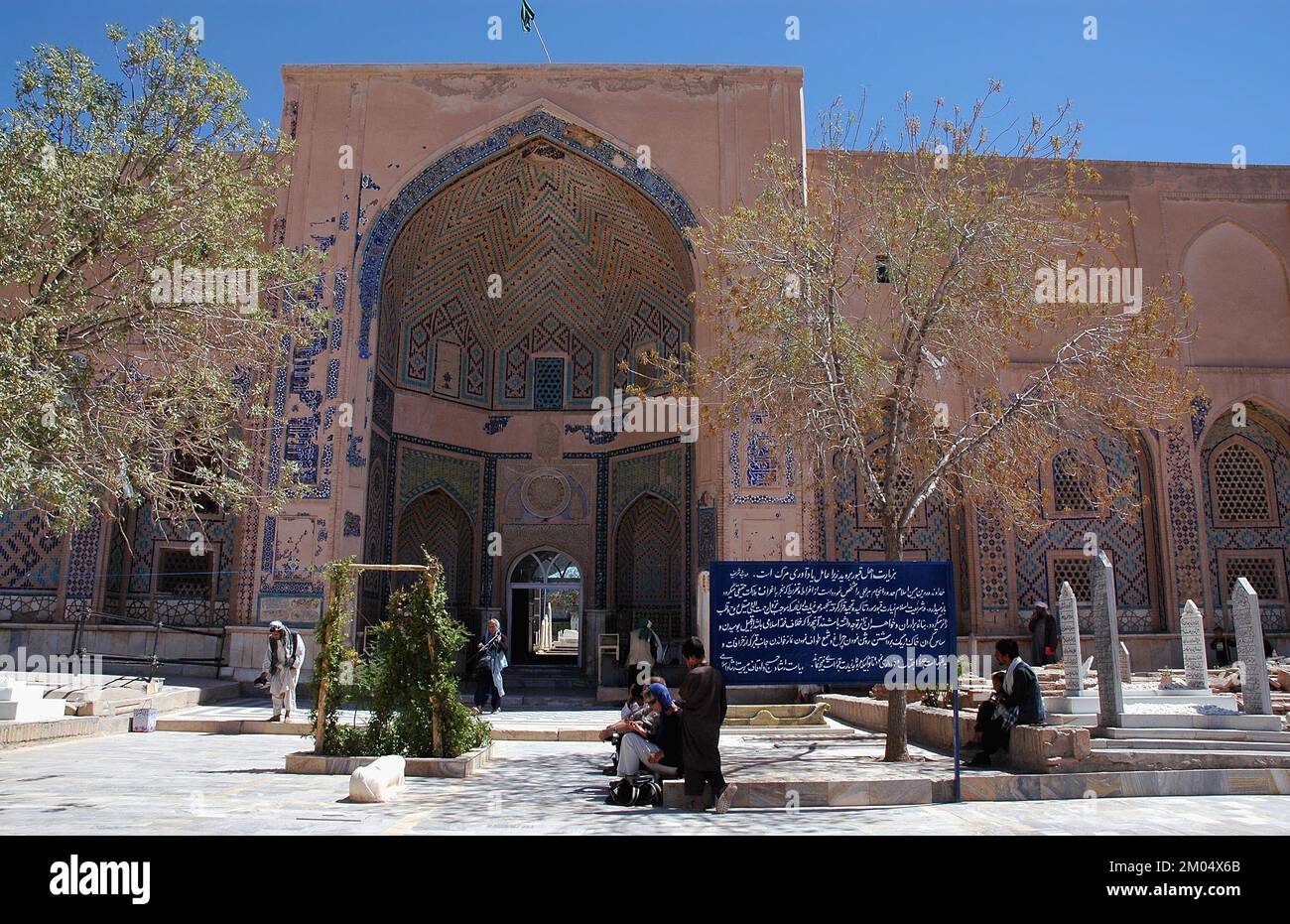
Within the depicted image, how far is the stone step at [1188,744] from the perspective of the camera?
6938 mm

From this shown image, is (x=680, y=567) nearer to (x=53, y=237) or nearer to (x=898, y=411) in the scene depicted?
(x=898, y=411)

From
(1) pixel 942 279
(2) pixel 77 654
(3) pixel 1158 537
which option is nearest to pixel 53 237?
(1) pixel 942 279

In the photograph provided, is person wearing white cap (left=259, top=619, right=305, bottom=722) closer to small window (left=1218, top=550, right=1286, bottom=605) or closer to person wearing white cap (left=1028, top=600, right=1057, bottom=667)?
person wearing white cap (left=1028, top=600, right=1057, bottom=667)

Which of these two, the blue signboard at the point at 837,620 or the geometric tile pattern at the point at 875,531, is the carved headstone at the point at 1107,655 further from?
the geometric tile pattern at the point at 875,531

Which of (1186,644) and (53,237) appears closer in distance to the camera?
(53,237)

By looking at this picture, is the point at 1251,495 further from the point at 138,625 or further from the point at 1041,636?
the point at 138,625

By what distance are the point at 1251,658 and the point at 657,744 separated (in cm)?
484

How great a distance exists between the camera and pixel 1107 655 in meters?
7.28

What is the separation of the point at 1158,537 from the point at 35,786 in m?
14.9

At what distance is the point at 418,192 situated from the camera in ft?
48.7

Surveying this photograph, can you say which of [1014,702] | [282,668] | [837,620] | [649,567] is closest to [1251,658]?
[1014,702]

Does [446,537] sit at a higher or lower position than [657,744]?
higher

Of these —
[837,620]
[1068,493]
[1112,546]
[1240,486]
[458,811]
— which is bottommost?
[458,811]

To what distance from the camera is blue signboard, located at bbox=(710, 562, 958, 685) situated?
6.29 m
